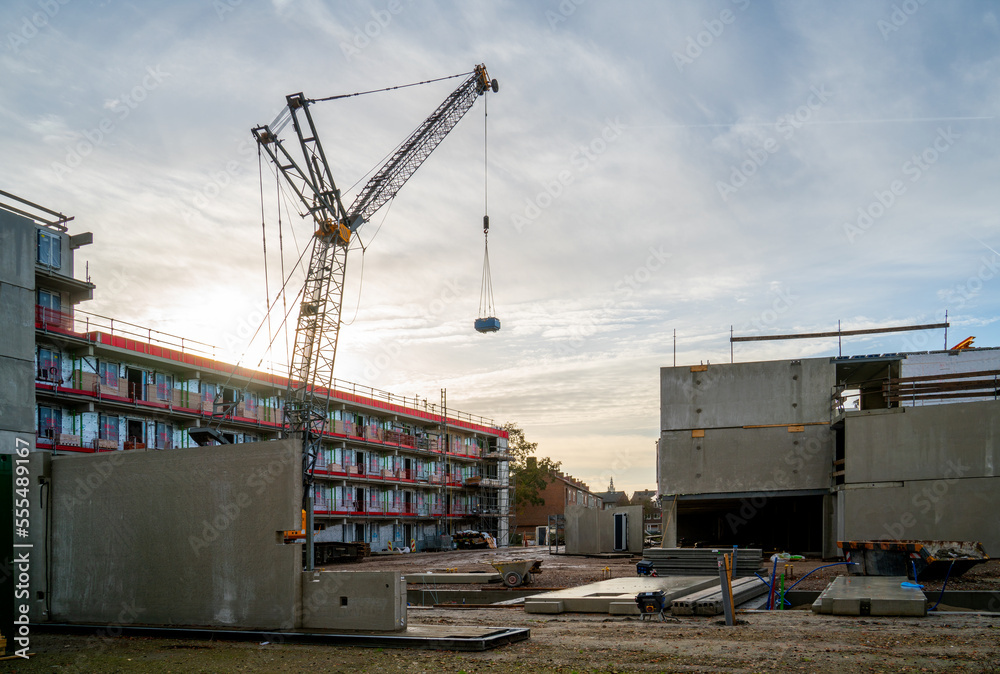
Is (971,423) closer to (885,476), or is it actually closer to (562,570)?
(885,476)

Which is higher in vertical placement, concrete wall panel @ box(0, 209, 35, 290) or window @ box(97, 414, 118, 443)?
concrete wall panel @ box(0, 209, 35, 290)

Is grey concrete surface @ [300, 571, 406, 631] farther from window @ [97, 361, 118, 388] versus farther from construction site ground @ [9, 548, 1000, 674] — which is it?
window @ [97, 361, 118, 388]

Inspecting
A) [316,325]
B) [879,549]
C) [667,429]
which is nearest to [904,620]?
[879,549]

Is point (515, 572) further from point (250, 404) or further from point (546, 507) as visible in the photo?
point (546, 507)

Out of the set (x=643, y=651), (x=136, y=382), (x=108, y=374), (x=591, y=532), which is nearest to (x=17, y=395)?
(x=108, y=374)

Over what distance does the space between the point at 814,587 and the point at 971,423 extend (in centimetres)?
1090

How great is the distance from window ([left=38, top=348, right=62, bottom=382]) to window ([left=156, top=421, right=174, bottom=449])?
299 inches

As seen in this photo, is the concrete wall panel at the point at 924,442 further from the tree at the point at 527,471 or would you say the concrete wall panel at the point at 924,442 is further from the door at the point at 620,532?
the tree at the point at 527,471

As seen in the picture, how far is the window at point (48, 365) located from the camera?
135 ft

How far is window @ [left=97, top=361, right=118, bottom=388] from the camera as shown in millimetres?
44531

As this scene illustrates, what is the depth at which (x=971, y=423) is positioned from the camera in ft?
91.8

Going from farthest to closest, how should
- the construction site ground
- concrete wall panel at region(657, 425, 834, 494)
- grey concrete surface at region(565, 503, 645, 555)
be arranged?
grey concrete surface at region(565, 503, 645, 555)
concrete wall panel at region(657, 425, 834, 494)
the construction site ground

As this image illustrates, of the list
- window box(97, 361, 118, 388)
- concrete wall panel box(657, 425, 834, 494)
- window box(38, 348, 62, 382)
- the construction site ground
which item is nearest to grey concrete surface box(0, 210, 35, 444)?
window box(38, 348, 62, 382)

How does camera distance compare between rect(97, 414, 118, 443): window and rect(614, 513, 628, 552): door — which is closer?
rect(97, 414, 118, 443): window
